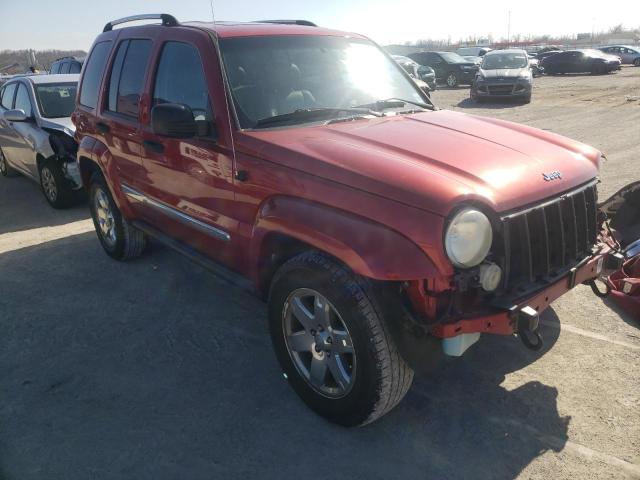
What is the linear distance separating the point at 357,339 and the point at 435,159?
3.17 feet

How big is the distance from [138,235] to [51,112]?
371 cm

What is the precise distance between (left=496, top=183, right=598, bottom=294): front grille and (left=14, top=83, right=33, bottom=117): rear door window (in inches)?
285

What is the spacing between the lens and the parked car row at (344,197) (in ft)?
7.61

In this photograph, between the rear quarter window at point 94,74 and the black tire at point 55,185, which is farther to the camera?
the black tire at point 55,185

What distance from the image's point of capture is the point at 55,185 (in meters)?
6.95

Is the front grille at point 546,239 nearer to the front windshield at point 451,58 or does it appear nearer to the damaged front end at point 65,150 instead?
the damaged front end at point 65,150

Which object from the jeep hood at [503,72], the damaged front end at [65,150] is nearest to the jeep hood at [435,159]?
the damaged front end at [65,150]

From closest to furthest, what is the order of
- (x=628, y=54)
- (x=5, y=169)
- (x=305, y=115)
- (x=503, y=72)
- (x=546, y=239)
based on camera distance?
A: (x=546, y=239) → (x=305, y=115) → (x=5, y=169) → (x=503, y=72) → (x=628, y=54)

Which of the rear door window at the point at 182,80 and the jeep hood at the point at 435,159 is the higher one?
the rear door window at the point at 182,80

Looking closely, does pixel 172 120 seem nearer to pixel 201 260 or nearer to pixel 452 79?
pixel 201 260

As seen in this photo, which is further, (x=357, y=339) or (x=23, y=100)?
(x=23, y=100)

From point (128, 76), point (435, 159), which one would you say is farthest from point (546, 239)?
point (128, 76)

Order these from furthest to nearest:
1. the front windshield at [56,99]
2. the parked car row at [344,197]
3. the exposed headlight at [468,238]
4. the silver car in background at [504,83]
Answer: the silver car in background at [504,83] → the front windshield at [56,99] → the parked car row at [344,197] → the exposed headlight at [468,238]

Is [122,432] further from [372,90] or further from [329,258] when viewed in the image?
[372,90]
